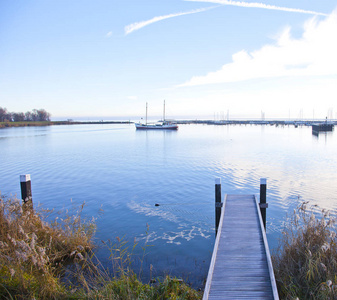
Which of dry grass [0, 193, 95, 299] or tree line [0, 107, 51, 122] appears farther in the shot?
tree line [0, 107, 51, 122]

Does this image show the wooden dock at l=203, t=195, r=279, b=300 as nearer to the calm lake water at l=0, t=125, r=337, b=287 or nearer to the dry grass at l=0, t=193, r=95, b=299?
the calm lake water at l=0, t=125, r=337, b=287

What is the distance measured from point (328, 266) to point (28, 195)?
904cm

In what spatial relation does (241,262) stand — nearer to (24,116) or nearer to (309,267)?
(309,267)

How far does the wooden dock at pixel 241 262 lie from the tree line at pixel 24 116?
563 feet

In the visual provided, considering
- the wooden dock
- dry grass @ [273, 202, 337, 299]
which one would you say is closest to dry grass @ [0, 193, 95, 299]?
the wooden dock

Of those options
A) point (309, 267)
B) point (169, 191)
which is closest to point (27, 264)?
point (309, 267)

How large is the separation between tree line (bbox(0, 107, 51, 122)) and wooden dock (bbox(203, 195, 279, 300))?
17160 centimetres

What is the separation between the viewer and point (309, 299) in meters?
5.36

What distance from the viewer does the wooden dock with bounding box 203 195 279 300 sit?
5.22 meters

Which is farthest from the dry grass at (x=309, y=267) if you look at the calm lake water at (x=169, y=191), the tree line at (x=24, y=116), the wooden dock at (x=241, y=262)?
the tree line at (x=24, y=116)

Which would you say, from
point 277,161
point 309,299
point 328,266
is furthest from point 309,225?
point 277,161

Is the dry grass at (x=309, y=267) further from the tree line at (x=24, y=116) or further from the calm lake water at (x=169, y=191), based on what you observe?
the tree line at (x=24, y=116)

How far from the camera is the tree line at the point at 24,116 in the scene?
156825 mm

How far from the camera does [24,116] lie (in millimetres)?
172875
